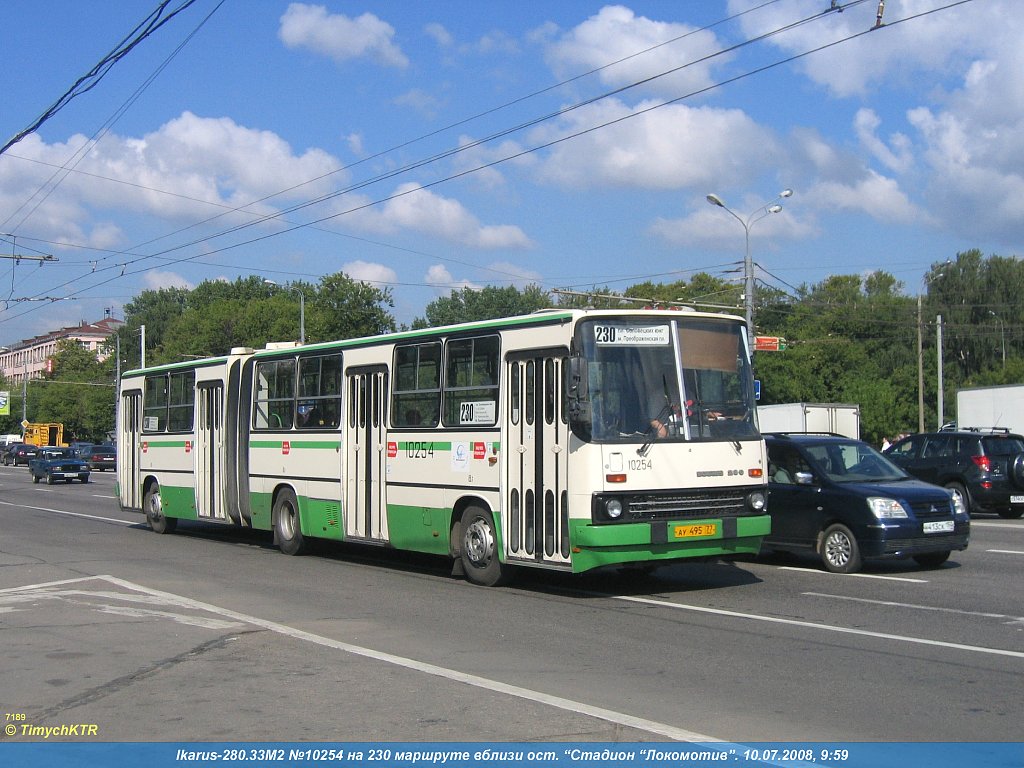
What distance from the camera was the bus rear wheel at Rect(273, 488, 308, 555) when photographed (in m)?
17.1

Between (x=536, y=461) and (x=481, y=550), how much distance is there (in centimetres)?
154

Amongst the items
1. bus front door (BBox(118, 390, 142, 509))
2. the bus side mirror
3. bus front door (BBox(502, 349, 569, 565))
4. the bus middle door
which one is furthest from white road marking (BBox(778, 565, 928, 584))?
bus front door (BBox(118, 390, 142, 509))

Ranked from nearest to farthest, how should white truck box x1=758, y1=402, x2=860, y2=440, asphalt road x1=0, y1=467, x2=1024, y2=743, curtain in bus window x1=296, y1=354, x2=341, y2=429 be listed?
asphalt road x1=0, y1=467, x2=1024, y2=743 < curtain in bus window x1=296, y1=354, x2=341, y2=429 < white truck box x1=758, y1=402, x2=860, y2=440

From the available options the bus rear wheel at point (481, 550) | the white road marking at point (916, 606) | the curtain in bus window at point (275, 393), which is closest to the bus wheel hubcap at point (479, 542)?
the bus rear wheel at point (481, 550)

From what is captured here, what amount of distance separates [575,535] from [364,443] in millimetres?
4713

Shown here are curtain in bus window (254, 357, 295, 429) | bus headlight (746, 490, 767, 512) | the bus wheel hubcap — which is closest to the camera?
bus headlight (746, 490, 767, 512)

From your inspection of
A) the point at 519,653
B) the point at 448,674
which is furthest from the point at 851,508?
the point at 448,674

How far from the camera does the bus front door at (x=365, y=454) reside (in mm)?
15023

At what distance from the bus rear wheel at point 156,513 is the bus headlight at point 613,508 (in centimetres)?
1228

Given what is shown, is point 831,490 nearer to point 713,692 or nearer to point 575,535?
point 575,535

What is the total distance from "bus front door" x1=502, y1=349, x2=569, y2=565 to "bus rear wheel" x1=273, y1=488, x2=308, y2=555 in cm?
554

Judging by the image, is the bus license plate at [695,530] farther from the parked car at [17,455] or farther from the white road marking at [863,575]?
the parked car at [17,455]

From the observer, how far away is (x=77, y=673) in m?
8.45

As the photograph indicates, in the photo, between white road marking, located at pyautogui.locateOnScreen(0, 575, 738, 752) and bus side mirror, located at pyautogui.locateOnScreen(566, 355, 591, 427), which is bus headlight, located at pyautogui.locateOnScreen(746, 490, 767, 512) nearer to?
bus side mirror, located at pyautogui.locateOnScreen(566, 355, 591, 427)
